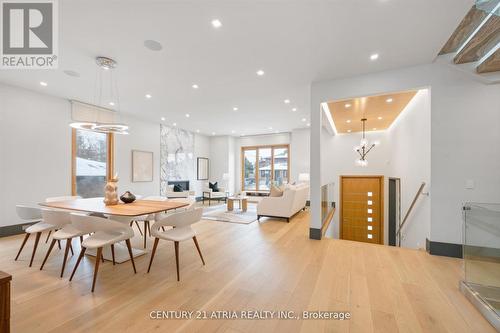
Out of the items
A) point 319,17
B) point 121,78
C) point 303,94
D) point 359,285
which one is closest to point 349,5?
point 319,17

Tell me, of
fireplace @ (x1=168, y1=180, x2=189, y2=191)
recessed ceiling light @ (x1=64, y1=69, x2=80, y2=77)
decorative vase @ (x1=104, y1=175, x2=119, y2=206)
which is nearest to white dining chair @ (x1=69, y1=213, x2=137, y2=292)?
decorative vase @ (x1=104, y1=175, x2=119, y2=206)

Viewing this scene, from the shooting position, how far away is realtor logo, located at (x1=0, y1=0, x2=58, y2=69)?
2.34 m

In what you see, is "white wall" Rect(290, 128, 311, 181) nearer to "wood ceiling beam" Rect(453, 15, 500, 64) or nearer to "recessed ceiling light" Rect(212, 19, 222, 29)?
"wood ceiling beam" Rect(453, 15, 500, 64)

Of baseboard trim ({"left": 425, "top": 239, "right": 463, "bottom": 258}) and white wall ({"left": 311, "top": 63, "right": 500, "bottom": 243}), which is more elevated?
white wall ({"left": 311, "top": 63, "right": 500, "bottom": 243})

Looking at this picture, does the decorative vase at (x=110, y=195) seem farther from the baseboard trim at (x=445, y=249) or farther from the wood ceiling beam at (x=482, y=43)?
the wood ceiling beam at (x=482, y=43)

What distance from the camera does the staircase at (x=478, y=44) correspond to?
2.28m

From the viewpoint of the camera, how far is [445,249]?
124 inches

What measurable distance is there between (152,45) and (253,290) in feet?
11.5

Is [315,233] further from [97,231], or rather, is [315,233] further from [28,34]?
[28,34]

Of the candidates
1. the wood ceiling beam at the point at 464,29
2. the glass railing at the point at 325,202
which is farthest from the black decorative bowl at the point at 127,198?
the wood ceiling beam at the point at 464,29

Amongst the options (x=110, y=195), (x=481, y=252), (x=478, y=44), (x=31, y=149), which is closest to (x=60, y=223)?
(x=110, y=195)

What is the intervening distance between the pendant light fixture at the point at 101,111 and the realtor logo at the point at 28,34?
2.03ft

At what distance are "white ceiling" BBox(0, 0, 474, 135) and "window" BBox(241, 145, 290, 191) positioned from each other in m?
5.02

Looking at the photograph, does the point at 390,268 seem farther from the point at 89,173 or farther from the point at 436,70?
the point at 89,173
